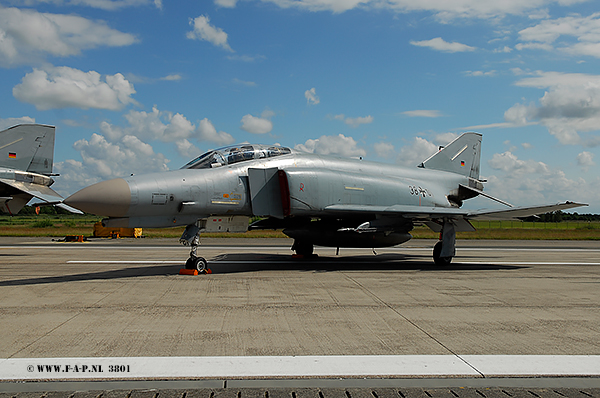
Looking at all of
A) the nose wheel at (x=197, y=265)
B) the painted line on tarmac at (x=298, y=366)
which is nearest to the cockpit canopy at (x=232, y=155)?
the nose wheel at (x=197, y=265)

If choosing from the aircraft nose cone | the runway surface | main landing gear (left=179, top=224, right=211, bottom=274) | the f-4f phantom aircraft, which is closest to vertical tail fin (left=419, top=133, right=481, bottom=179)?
the f-4f phantom aircraft

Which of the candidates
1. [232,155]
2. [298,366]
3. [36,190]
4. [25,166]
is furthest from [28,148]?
[298,366]

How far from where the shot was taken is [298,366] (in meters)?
4.00

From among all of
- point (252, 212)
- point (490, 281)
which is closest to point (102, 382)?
point (252, 212)

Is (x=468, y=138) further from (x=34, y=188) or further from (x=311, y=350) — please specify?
(x=34, y=188)

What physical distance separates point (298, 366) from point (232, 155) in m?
7.85

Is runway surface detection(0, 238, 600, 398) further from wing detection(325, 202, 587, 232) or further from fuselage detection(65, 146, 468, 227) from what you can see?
wing detection(325, 202, 587, 232)

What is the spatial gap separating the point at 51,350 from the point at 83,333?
0.68 m

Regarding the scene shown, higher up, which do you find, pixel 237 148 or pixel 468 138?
pixel 468 138

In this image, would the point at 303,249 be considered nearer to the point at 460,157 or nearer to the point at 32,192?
the point at 460,157

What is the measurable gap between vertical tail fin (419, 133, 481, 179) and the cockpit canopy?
7.77 meters

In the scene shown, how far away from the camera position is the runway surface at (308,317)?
4.43 meters

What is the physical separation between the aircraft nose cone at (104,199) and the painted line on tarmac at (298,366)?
471 centimetres

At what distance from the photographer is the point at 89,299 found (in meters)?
7.27
